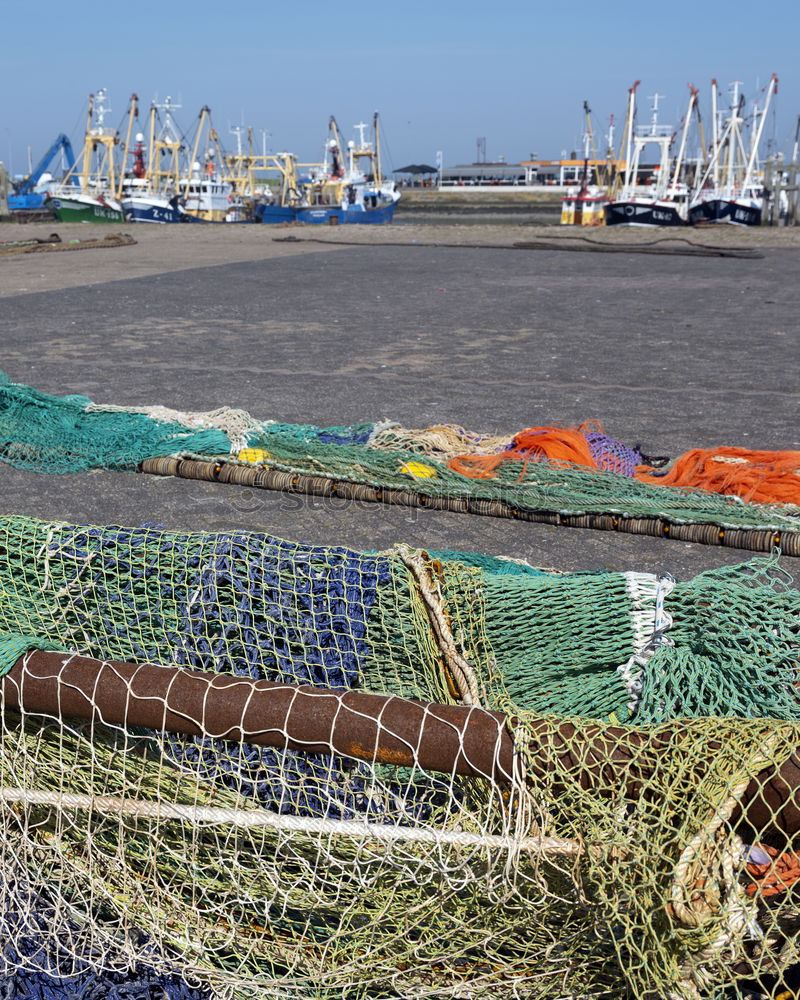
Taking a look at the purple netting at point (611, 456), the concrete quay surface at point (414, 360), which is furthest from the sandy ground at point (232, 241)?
the purple netting at point (611, 456)

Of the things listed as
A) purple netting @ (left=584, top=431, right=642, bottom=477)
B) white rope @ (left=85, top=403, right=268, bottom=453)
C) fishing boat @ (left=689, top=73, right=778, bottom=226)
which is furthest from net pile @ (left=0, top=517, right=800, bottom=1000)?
fishing boat @ (left=689, top=73, right=778, bottom=226)

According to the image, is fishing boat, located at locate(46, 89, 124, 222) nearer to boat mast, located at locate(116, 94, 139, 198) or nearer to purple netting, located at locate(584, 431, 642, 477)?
boat mast, located at locate(116, 94, 139, 198)

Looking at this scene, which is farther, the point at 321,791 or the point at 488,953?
the point at 321,791

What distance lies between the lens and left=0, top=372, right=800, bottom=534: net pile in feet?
15.3

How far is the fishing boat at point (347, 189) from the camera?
173 feet

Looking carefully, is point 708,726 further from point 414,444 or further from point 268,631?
point 414,444

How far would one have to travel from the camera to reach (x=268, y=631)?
8.32ft

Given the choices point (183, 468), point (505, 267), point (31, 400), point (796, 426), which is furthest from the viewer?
point (505, 267)

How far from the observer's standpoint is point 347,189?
59219 mm

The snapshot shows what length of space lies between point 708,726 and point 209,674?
102cm

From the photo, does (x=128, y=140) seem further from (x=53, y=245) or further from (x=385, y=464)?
(x=385, y=464)

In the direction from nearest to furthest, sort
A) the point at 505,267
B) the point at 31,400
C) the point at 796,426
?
the point at 31,400 < the point at 796,426 < the point at 505,267

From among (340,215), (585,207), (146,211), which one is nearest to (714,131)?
(585,207)

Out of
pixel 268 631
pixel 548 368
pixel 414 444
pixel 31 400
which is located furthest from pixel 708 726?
pixel 548 368
